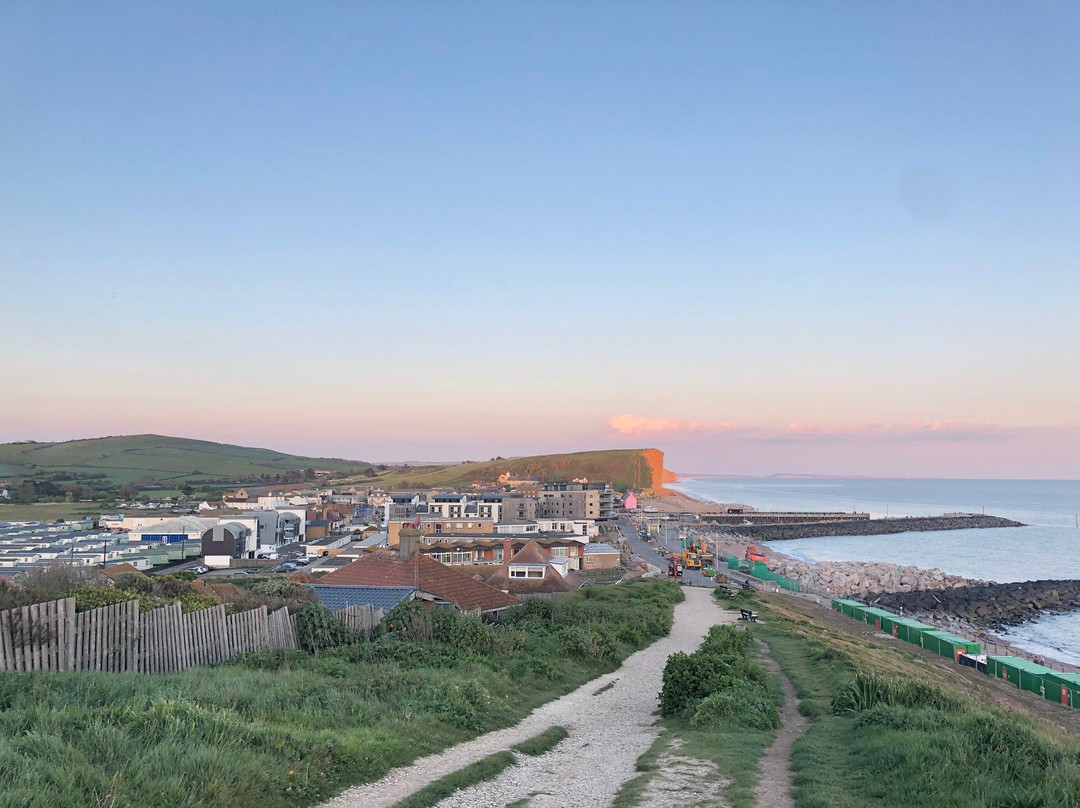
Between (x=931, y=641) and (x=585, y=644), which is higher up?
(x=585, y=644)

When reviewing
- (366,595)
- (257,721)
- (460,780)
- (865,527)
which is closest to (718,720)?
(460,780)

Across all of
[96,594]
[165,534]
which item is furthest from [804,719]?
[165,534]

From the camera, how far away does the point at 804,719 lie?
14.0 meters

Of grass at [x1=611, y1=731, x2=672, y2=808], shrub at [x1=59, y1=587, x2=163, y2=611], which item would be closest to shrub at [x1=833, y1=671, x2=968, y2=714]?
grass at [x1=611, y1=731, x2=672, y2=808]

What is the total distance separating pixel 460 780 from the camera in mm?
8719

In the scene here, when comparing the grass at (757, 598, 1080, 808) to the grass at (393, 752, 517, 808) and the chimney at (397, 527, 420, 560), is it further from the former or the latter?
the chimney at (397, 527, 420, 560)

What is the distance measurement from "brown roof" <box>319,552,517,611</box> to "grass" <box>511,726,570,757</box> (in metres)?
10.2

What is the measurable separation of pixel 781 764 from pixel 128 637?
1031 centimetres

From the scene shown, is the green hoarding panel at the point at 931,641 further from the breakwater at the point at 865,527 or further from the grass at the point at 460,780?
the breakwater at the point at 865,527

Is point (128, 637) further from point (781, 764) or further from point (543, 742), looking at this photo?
point (781, 764)

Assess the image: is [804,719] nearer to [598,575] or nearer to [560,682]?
[560,682]

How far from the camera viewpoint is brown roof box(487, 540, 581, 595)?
130ft

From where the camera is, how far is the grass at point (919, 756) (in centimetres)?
764

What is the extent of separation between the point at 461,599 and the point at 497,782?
13987 millimetres
